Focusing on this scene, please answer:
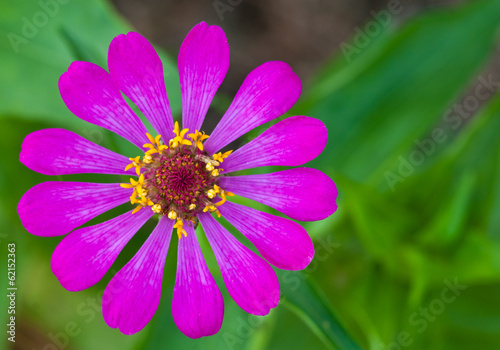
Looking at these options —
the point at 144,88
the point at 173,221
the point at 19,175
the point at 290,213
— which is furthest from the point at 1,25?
the point at 290,213

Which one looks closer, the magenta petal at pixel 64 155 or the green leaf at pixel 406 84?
the magenta petal at pixel 64 155

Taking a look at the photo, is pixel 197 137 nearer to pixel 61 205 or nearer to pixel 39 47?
pixel 61 205

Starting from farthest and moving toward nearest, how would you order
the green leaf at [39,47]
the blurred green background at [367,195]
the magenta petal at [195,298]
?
1. the green leaf at [39,47]
2. the blurred green background at [367,195]
3. the magenta petal at [195,298]

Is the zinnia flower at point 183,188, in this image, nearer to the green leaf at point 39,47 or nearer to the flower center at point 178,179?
the flower center at point 178,179

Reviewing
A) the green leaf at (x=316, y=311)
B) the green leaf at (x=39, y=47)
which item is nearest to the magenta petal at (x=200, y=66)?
the green leaf at (x=316, y=311)

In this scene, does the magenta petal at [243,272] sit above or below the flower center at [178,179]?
below

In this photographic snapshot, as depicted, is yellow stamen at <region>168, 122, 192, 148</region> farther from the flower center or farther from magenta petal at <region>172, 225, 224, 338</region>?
magenta petal at <region>172, 225, 224, 338</region>

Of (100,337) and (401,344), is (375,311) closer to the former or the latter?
(401,344)
